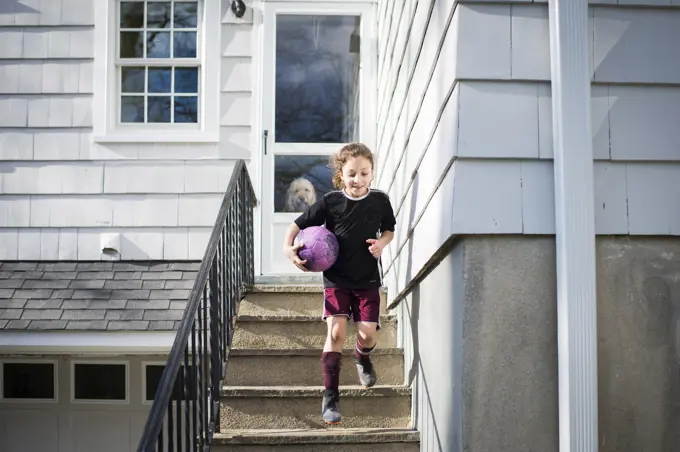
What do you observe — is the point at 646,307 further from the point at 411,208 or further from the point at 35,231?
the point at 35,231

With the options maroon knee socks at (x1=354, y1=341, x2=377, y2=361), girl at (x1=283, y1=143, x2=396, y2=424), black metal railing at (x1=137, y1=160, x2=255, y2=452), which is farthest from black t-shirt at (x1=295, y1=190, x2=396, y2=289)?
black metal railing at (x1=137, y1=160, x2=255, y2=452)

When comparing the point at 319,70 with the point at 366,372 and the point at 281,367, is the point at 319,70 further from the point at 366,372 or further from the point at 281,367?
the point at 366,372

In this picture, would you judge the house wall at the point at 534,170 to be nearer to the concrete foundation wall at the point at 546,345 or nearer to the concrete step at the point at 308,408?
the concrete foundation wall at the point at 546,345

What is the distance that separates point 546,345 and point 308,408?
1.70m

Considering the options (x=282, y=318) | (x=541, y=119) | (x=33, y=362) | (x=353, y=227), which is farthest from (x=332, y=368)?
(x=33, y=362)

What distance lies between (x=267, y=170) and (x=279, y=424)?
2.79 metres

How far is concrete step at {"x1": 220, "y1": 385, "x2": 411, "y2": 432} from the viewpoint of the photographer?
4.42 m

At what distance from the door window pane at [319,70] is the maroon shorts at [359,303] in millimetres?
2748

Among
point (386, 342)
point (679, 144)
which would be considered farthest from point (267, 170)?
point (679, 144)

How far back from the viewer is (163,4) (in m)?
7.05

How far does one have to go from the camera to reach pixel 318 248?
4215mm

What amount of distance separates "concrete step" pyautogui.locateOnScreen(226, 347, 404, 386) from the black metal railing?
0.72 ft

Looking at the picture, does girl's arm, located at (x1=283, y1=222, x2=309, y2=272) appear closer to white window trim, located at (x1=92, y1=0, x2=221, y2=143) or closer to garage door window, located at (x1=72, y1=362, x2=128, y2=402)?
white window trim, located at (x1=92, y1=0, x2=221, y2=143)

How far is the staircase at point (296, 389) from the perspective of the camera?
4.04 metres
